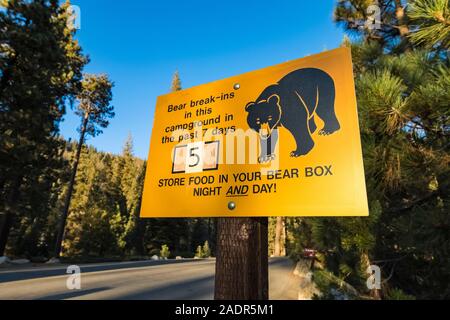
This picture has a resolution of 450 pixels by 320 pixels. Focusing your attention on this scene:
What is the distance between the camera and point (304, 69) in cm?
154

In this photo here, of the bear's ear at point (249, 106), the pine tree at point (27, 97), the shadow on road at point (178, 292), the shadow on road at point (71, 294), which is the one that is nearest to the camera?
the bear's ear at point (249, 106)

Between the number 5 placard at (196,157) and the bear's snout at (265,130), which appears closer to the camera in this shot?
the bear's snout at (265,130)

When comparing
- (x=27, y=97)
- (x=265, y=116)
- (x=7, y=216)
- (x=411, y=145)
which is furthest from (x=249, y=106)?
(x=7, y=216)

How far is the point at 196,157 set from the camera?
1.69 metres

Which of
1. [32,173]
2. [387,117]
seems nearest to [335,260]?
[387,117]

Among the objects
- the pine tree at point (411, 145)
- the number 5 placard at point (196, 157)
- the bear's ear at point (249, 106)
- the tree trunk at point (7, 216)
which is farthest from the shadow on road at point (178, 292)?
the tree trunk at point (7, 216)

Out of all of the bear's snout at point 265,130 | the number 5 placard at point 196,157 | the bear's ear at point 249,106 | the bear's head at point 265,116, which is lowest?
the number 5 placard at point 196,157

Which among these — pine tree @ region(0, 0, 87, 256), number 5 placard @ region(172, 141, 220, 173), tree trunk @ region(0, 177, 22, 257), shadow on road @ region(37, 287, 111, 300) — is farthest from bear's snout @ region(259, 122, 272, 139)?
tree trunk @ region(0, 177, 22, 257)

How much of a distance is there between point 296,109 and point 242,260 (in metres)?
0.89

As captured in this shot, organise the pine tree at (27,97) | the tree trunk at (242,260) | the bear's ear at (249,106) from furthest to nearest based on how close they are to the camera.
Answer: the pine tree at (27,97)
the bear's ear at (249,106)
the tree trunk at (242,260)

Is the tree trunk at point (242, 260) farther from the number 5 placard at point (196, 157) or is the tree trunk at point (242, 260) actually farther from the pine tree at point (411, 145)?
the pine tree at point (411, 145)

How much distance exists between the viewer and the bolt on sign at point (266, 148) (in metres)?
1.30

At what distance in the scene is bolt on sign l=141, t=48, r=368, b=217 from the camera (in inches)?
51.0

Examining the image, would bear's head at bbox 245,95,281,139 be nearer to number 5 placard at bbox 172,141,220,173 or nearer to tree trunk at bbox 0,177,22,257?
number 5 placard at bbox 172,141,220,173
